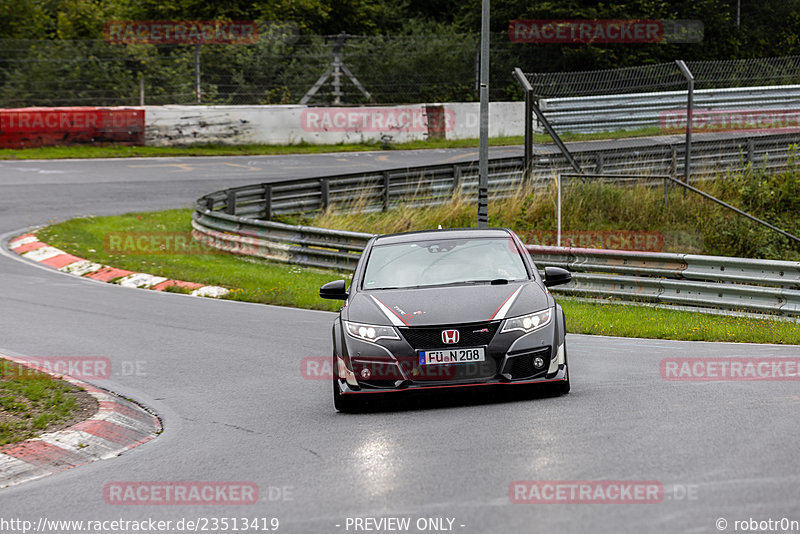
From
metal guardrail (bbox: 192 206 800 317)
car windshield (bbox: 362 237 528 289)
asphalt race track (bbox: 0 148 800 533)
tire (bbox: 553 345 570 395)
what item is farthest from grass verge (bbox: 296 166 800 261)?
tire (bbox: 553 345 570 395)

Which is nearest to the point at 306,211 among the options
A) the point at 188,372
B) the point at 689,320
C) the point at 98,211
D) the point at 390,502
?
the point at 98,211

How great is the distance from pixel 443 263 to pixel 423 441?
261 centimetres

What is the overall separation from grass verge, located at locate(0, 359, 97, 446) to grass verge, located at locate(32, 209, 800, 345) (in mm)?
6101

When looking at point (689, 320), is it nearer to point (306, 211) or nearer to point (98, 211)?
point (306, 211)

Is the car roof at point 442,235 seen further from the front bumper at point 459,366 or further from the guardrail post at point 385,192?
the guardrail post at point 385,192

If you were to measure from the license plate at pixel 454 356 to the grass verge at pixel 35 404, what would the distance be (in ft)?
9.04

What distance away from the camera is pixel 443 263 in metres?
9.31

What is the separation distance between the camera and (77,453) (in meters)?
7.43

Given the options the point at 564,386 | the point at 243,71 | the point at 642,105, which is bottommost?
the point at 564,386

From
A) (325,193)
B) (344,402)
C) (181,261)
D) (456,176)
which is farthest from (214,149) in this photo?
(344,402)

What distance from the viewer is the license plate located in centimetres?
796

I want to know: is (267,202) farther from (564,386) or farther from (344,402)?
(564,386)

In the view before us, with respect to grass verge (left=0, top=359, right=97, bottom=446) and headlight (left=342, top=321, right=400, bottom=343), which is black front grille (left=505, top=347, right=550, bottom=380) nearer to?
headlight (left=342, top=321, right=400, bottom=343)

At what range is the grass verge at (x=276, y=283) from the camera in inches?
502
